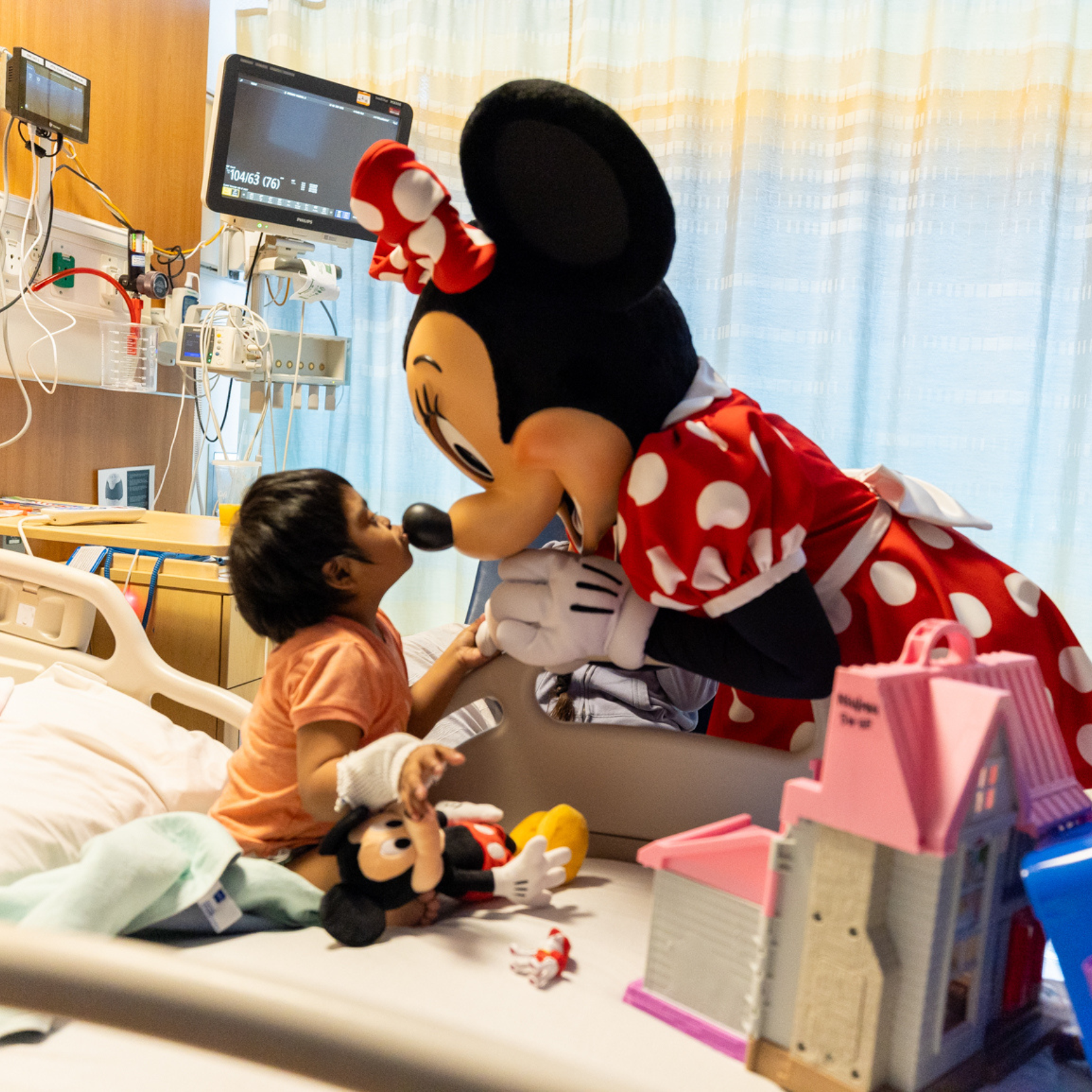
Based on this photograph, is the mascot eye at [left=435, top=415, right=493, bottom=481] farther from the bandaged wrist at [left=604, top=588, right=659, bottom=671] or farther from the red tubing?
the red tubing

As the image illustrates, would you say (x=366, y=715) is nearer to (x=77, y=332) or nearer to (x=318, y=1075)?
(x=318, y=1075)

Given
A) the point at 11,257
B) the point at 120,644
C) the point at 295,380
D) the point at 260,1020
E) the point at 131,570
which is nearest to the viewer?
the point at 260,1020

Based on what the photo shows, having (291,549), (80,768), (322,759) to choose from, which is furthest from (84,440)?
(322,759)

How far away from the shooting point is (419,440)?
2650 millimetres

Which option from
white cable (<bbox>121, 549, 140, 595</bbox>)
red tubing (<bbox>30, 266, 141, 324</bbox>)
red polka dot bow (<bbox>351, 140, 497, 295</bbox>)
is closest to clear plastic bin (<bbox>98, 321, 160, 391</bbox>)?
red tubing (<bbox>30, 266, 141, 324</bbox>)

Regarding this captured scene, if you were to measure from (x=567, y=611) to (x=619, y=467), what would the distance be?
5.0 inches

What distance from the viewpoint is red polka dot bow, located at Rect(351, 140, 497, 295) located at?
0.69 metres

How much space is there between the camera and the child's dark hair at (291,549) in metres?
0.92

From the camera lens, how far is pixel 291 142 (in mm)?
2125

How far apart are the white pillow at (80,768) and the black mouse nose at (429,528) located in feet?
1.63

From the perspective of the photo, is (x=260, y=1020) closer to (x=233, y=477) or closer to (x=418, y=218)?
(x=418, y=218)

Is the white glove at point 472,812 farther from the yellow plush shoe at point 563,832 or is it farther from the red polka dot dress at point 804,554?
the red polka dot dress at point 804,554

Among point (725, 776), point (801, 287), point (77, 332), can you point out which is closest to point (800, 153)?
point (801, 287)

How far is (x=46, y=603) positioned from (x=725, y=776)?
1.15m
